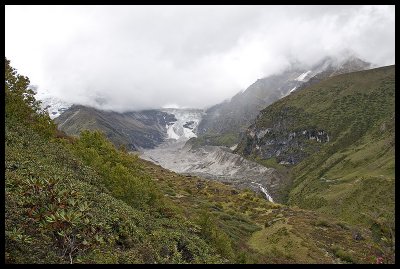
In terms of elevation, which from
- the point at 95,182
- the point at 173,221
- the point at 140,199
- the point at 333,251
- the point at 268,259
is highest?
the point at 95,182

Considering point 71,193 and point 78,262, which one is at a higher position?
point 71,193

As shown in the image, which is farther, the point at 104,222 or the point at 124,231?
the point at 124,231

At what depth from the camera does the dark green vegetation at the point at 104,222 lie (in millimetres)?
23328

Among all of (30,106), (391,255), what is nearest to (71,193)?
(391,255)

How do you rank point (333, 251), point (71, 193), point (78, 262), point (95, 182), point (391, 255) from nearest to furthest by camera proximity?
1. point (391, 255)
2. point (78, 262)
3. point (71, 193)
4. point (95, 182)
5. point (333, 251)

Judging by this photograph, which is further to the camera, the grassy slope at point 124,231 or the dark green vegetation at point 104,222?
the grassy slope at point 124,231

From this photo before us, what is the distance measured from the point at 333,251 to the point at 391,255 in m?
71.8

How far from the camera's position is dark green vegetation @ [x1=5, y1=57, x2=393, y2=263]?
2333cm

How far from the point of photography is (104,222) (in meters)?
32.2

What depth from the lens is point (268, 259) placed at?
69.1 metres

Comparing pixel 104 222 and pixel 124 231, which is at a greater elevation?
pixel 104 222

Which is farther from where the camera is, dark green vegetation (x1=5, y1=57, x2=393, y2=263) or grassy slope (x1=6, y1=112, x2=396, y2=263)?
grassy slope (x1=6, y1=112, x2=396, y2=263)
